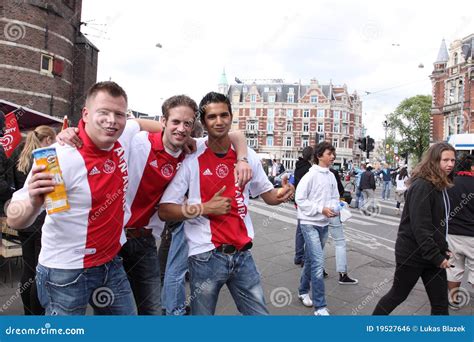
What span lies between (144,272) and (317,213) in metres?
2.21

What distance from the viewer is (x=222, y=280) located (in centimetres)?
228

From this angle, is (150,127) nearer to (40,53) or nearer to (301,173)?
(301,173)

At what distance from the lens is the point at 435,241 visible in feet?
9.77

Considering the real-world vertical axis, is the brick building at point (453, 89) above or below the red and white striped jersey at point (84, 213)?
above

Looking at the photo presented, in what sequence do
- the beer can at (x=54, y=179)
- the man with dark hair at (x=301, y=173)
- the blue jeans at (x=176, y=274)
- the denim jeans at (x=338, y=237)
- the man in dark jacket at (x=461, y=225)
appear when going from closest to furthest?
the beer can at (x=54, y=179)
the blue jeans at (x=176, y=274)
the man in dark jacket at (x=461, y=225)
the denim jeans at (x=338, y=237)
the man with dark hair at (x=301, y=173)

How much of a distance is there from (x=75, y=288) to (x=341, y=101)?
227 ft

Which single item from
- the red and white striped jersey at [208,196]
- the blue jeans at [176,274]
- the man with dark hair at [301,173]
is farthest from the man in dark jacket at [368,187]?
the red and white striped jersey at [208,196]

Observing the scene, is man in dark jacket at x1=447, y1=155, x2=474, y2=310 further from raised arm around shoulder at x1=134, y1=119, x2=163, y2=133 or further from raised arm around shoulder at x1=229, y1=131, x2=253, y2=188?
raised arm around shoulder at x1=134, y1=119, x2=163, y2=133

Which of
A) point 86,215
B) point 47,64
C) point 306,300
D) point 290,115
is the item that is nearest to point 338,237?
point 306,300

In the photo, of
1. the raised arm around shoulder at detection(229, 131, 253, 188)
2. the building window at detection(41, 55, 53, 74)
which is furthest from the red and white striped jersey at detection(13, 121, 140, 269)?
the building window at detection(41, 55, 53, 74)

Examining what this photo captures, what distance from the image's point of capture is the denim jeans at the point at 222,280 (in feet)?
7.41

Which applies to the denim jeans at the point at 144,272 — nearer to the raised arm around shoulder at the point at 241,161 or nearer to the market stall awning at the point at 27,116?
the raised arm around shoulder at the point at 241,161

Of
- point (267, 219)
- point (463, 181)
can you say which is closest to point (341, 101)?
point (267, 219)

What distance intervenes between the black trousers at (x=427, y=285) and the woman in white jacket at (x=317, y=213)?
0.85 meters
